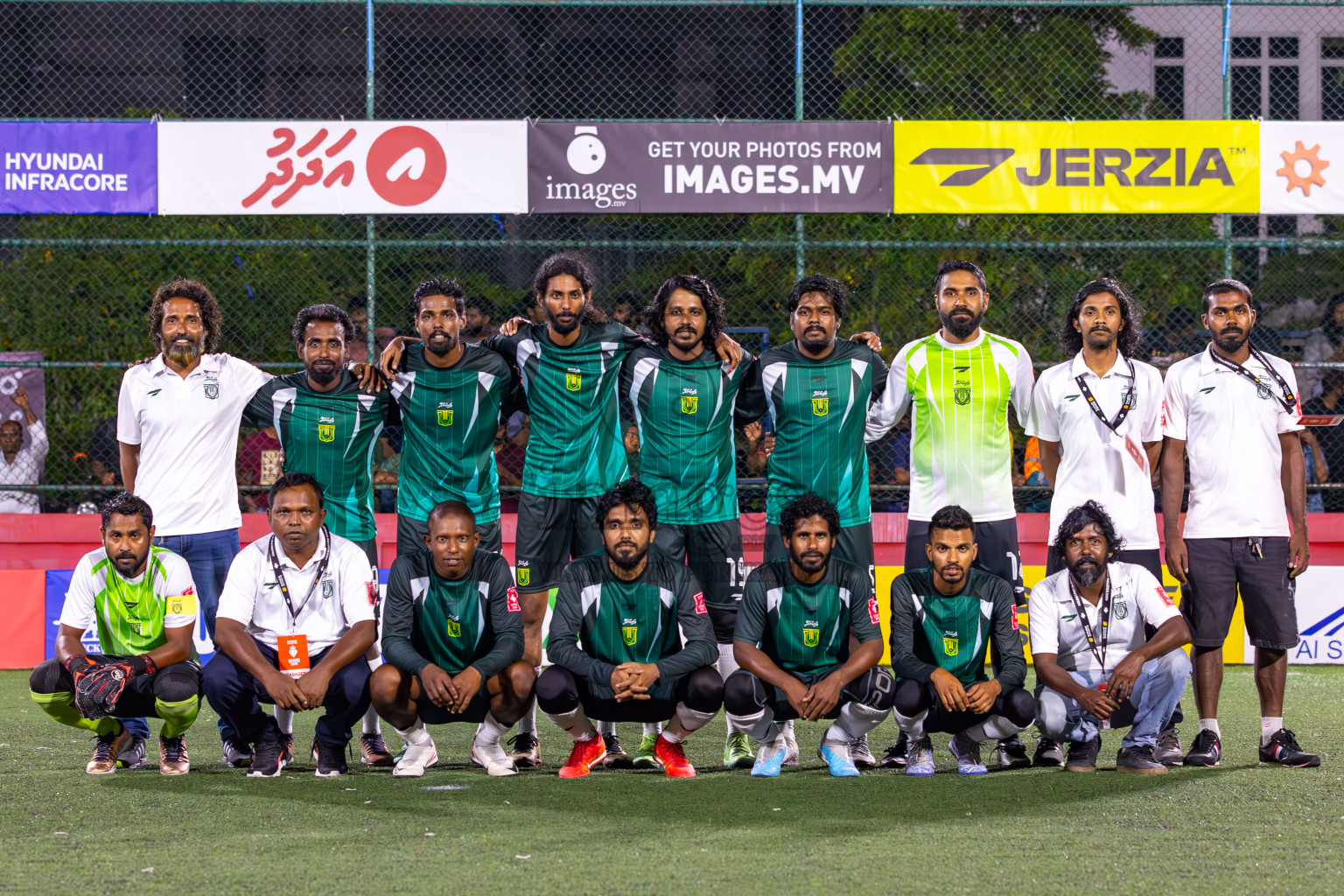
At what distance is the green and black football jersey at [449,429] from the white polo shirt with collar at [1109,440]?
2555 millimetres

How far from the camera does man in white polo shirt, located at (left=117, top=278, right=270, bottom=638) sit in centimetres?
680

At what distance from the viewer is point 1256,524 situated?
657 cm

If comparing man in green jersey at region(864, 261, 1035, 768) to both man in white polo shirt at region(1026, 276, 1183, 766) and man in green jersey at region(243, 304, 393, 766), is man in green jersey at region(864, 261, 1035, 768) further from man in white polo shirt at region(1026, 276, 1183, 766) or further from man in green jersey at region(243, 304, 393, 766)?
man in green jersey at region(243, 304, 393, 766)

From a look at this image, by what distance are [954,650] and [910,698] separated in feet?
1.20

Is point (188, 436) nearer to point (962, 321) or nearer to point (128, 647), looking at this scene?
point (128, 647)

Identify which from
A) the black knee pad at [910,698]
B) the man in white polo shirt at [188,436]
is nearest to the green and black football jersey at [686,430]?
the black knee pad at [910,698]

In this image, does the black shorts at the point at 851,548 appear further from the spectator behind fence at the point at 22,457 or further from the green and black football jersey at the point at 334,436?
the spectator behind fence at the point at 22,457

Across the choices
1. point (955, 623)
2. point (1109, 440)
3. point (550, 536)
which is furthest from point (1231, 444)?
point (550, 536)

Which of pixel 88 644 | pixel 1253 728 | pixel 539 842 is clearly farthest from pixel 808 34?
pixel 539 842

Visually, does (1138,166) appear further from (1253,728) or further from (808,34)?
(808,34)

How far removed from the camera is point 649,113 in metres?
17.7

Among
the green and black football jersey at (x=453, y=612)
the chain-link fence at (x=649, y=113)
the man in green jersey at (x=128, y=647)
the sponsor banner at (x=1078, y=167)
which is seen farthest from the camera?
the chain-link fence at (x=649, y=113)

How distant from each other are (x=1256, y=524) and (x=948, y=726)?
1700mm

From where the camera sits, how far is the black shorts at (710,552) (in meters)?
6.72
